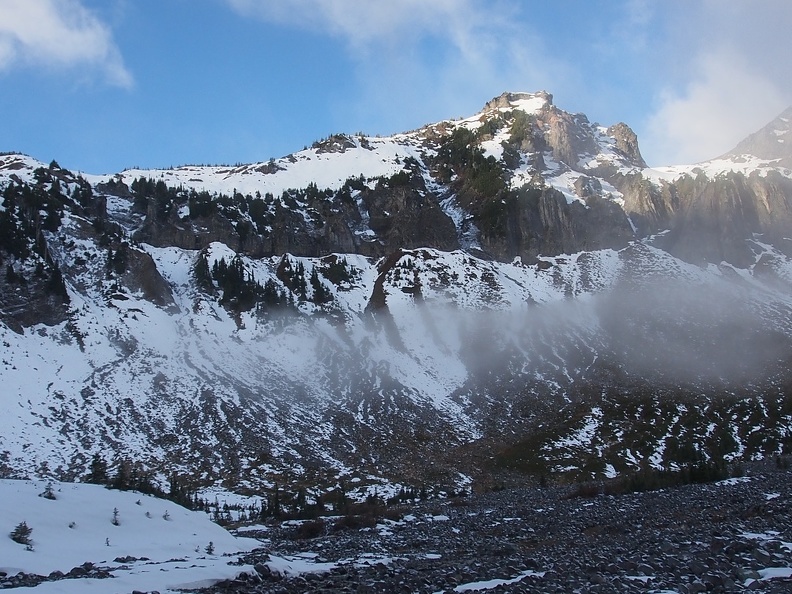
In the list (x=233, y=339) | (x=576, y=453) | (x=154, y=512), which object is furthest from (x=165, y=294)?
(x=154, y=512)

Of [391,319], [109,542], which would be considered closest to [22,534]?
[109,542]

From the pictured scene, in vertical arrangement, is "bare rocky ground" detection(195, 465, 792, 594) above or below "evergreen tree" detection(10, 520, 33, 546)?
below

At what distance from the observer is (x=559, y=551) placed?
67.3 ft

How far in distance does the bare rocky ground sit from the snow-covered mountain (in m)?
34.6

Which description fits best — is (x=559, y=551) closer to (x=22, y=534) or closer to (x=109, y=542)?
(x=109, y=542)

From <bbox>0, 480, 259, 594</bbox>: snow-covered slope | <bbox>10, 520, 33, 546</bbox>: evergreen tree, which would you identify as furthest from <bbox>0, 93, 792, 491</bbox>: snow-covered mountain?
<bbox>10, 520, 33, 546</bbox>: evergreen tree

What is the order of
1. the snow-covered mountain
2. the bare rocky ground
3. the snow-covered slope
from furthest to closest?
the snow-covered mountain < the snow-covered slope < the bare rocky ground

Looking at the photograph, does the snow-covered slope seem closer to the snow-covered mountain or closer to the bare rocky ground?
the bare rocky ground

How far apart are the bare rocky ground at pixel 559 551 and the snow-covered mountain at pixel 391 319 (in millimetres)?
34597

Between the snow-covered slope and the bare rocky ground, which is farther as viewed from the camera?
the snow-covered slope

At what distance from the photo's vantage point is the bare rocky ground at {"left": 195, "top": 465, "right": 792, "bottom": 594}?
14820 millimetres

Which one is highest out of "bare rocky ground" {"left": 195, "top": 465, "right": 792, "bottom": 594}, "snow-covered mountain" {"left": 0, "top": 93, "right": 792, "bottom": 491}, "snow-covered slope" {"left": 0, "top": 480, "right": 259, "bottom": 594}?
"snow-covered mountain" {"left": 0, "top": 93, "right": 792, "bottom": 491}

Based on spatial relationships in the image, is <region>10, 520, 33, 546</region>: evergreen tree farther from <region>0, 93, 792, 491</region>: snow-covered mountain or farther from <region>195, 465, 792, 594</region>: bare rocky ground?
<region>0, 93, 792, 491</region>: snow-covered mountain

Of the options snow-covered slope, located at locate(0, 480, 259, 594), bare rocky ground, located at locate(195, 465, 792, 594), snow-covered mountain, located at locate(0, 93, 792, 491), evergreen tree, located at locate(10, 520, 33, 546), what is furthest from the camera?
snow-covered mountain, located at locate(0, 93, 792, 491)
